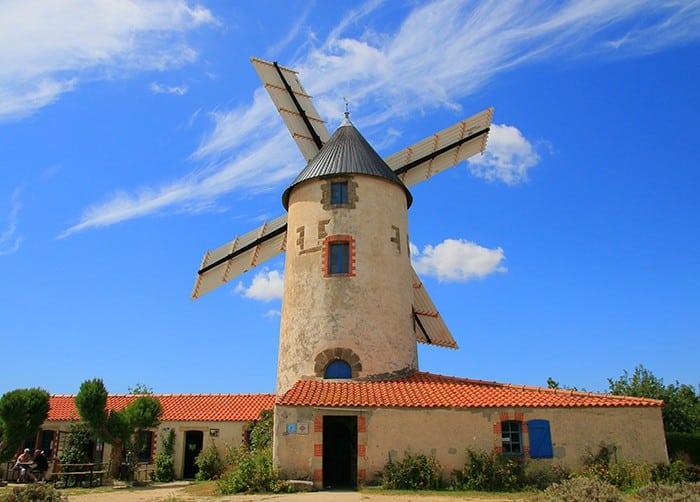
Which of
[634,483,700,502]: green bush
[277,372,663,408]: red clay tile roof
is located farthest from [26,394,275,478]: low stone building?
[634,483,700,502]: green bush

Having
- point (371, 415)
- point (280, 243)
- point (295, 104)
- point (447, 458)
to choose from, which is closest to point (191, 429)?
point (280, 243)

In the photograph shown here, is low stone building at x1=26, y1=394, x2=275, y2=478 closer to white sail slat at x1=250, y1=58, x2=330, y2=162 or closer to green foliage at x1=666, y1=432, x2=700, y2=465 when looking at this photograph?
white sail slat at x1=250, y1=58, x2=330, y2=162

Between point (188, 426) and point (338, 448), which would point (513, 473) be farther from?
point (188, 426)

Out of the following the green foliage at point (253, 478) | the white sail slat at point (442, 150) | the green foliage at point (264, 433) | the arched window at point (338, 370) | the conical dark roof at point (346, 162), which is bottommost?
the green foliage at point (253, 478)

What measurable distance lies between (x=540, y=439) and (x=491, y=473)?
1.61 metres

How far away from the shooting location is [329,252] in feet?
63.6

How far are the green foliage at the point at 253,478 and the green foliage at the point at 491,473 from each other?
447 cm

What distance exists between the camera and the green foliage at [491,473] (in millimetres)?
14227

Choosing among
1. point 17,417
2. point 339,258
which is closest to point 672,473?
point 339,258

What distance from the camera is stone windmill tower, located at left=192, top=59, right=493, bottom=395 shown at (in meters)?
18.5

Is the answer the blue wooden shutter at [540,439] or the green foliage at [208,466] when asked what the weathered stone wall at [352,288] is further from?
the blue wooden shutter at [540,439]

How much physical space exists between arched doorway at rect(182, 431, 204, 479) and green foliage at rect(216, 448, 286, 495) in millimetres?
6909

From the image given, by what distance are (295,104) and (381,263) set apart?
8.28 m

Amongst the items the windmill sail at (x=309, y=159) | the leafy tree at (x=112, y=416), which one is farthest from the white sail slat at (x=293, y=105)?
the leafy tree at (x=112, y=416)
